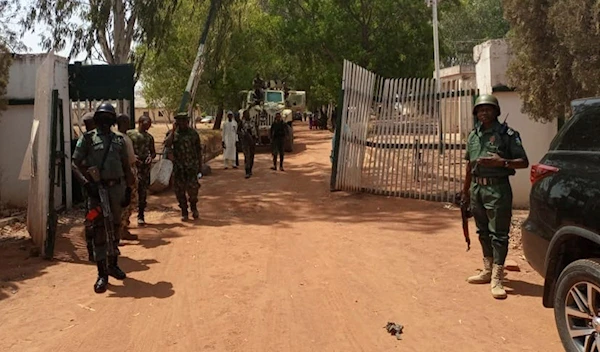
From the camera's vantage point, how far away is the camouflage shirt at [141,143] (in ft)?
26.8

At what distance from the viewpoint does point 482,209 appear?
5.22 metres

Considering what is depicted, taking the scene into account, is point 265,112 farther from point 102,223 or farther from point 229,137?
point 102,223

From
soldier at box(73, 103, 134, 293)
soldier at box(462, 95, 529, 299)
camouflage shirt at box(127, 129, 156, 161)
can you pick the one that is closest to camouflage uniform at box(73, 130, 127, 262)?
soldier at box(73, 103, 134, 293)

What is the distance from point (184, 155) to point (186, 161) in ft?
0.35

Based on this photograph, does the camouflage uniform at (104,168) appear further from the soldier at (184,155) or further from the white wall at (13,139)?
the white wall at (13,139)

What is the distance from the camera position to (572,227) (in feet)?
11.9

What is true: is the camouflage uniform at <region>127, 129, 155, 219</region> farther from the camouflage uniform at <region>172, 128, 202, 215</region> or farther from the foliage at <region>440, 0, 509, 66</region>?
the foliage at <region>440, 0, 509, 66</region>

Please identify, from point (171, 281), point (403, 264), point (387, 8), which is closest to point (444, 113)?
point (403, 264)

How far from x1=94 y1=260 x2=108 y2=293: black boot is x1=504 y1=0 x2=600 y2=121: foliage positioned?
17.9 ft

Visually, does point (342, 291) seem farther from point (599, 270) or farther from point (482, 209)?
point (599, 270)

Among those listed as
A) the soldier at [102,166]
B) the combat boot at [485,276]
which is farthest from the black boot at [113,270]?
the combat boot at [485,276]

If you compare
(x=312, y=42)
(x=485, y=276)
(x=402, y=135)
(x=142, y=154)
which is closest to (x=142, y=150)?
(x=142, y=154)

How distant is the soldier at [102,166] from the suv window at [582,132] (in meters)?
3.93

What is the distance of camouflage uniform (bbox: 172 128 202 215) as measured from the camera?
28.4 ft
